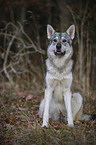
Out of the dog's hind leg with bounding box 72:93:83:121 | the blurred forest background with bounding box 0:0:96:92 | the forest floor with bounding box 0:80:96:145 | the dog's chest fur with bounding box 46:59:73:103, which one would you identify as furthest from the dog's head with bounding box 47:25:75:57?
the forest floor with bounding box 0:80:96:145

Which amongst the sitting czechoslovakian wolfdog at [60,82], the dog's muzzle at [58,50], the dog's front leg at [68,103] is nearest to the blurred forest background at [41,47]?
the sitting czechoslovakian wolfdog at [60,82]

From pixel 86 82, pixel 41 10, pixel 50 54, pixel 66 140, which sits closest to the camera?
pixel 66 140

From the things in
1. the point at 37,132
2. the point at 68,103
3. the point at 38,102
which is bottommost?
the point at 38,102

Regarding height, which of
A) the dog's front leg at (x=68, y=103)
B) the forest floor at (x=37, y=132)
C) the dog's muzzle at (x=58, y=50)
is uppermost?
the dog's muzzle at (x=58, y=50)

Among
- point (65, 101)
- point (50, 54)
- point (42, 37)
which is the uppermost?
point (42, 37)

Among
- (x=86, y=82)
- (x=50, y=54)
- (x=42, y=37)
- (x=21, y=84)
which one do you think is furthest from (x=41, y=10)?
(x=50, y=54)

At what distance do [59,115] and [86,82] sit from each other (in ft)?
7.30

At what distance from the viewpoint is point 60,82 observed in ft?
11.3

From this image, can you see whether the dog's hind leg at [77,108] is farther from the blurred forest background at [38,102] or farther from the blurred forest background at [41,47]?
the blurred forest background at [41,47]

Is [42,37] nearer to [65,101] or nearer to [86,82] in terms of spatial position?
[86,82]

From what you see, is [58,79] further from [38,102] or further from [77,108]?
[38,102]

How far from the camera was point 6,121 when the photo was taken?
3498 millimetres

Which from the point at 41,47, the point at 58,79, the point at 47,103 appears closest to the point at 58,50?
the point at 58,79

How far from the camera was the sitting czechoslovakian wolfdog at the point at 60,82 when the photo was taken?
3426 mm
